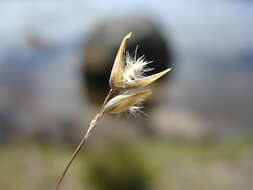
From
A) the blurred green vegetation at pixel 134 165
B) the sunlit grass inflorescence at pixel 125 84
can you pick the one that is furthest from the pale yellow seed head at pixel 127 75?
the blurred green vegetation at pixel 134 165

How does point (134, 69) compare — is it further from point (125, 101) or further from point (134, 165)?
point (134, 165)

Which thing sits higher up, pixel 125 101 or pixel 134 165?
pixel 125 101

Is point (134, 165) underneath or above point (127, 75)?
underneath

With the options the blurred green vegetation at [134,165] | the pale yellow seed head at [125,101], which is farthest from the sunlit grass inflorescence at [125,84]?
the blurred green vegetation at [134,165]

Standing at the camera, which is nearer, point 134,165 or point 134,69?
point 134,69

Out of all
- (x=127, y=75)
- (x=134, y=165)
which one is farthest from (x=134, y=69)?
(x=134, y=165)

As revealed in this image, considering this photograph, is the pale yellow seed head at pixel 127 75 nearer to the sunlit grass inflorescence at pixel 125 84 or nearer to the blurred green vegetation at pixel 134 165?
the sunlit grass inflorescence at pixel 125 84

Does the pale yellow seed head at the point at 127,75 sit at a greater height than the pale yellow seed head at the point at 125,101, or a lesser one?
greater

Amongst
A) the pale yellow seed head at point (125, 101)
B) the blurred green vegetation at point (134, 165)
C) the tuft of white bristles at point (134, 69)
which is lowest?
the blurred green vegetation at point (134, 165)

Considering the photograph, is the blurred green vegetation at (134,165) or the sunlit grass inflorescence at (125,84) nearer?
the sunlit grass inflorescence at (125,84)
